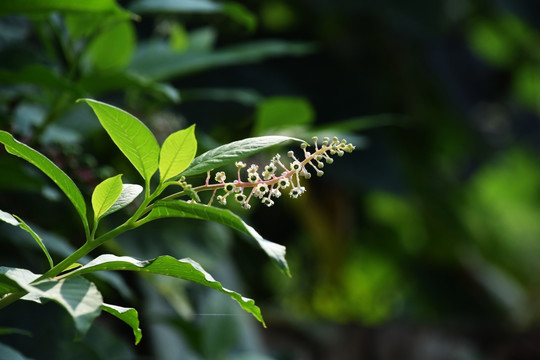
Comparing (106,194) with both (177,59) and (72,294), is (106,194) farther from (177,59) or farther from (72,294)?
(177,59)

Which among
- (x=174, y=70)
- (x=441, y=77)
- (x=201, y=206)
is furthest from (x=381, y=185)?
Result: (x=201, y=206)

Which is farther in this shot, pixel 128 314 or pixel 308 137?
pixel 308 137

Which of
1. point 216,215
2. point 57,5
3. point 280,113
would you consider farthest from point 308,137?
point 216,215

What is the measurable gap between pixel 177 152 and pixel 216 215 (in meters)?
0.04

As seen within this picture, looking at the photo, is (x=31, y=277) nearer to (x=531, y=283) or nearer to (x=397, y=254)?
(x=397, y=254)

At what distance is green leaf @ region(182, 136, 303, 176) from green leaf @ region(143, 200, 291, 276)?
0.02 metres

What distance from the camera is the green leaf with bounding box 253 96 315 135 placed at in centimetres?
74

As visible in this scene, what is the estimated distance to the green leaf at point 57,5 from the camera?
1.86ft

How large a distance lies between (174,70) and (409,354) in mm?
1318

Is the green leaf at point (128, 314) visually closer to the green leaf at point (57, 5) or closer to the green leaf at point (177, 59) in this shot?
the green leaf at point (57, 5)

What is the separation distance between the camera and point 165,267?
14.8 inches

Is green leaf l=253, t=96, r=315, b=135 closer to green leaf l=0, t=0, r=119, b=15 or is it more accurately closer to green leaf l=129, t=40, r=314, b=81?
green leaf l=129, t=40, r=314, b=81

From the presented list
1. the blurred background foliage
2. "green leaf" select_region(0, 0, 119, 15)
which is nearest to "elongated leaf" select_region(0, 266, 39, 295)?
the blurred background foliage

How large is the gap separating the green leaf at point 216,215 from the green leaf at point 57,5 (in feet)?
0.85
